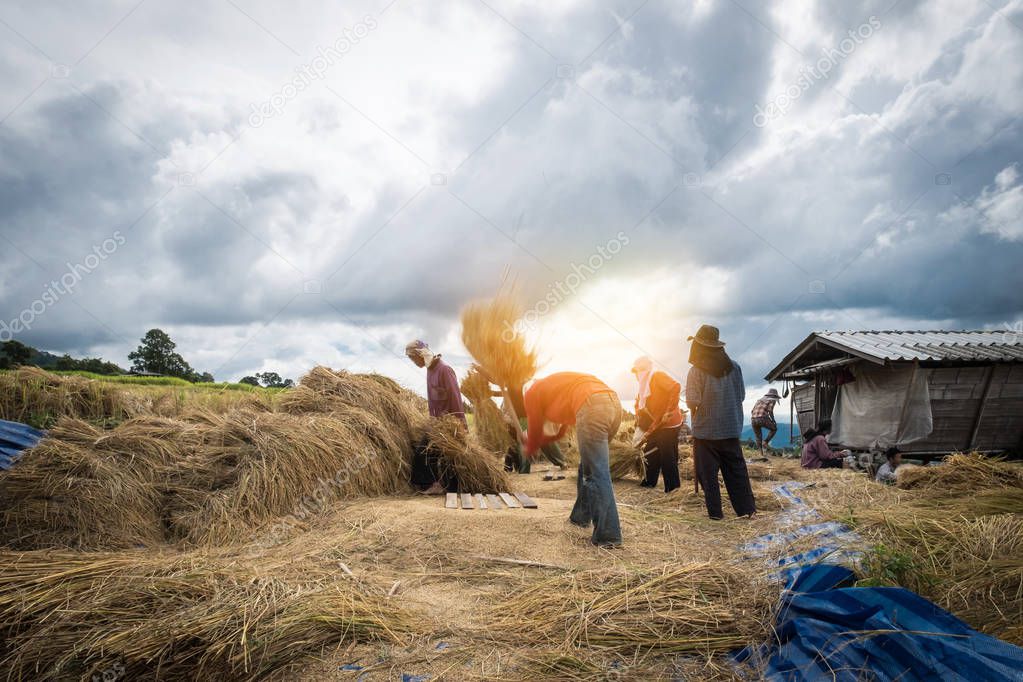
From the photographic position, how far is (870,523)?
4.04 metres

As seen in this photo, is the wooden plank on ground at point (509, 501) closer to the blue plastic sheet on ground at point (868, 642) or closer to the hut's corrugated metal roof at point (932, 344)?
the blue plastic sheet on ground at point (868, 642)

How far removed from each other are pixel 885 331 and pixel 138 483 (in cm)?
1575

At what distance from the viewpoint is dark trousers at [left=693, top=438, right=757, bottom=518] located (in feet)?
19.5

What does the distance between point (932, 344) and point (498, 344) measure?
12.0m

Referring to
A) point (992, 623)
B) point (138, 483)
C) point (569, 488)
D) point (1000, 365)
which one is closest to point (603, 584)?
point (992, 623)

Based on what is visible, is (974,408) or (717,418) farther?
(974,408)

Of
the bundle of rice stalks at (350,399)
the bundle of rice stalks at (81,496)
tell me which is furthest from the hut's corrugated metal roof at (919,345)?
the bundle of rice stalks at (81,496)

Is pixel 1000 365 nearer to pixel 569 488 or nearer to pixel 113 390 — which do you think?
pixel 569 488

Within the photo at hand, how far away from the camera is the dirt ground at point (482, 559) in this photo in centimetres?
260

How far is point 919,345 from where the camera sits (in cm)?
1201

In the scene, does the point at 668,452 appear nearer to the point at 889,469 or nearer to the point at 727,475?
the point at 727,475

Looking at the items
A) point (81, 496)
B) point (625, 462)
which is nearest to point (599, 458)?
point (625, 462)

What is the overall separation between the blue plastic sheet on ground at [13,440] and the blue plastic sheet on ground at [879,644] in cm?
→ 713

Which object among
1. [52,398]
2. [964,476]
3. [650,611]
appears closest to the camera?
[650,611]
